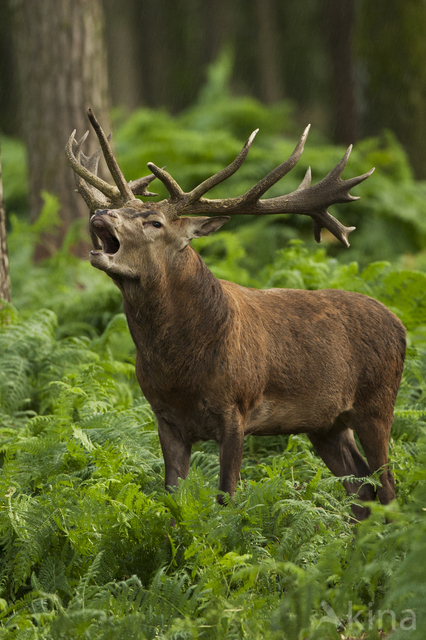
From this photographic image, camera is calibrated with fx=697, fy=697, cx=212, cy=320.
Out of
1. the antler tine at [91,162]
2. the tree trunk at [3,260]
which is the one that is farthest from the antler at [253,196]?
the tree trunk at [3,260]

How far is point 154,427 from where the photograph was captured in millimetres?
5492

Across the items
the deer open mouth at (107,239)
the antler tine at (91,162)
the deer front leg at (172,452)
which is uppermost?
the antler tine at (91,162)

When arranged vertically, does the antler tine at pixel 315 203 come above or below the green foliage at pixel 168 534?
above

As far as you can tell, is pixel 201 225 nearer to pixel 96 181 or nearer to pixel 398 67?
pixel 96 181

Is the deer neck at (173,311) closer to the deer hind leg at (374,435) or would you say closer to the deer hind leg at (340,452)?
the deer hind leg at (374,435)

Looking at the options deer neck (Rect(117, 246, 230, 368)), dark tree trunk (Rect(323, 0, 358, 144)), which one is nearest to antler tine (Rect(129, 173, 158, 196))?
deer neck (Rect(117, 246, 230, 368))

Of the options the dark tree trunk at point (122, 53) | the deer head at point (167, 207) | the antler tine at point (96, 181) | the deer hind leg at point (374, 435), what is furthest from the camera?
the dark tree trunk at point (122, 53)

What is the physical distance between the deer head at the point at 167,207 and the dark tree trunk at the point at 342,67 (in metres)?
12.8

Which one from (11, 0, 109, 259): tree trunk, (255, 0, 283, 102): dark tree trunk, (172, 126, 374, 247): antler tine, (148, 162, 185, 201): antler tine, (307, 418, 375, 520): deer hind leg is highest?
(255, 0, 283, 102): dark tree trunk

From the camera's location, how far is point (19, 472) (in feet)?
15.0

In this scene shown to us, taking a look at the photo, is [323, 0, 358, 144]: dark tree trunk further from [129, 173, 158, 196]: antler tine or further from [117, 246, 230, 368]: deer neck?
[117, 246, 230, 368]: deer neck

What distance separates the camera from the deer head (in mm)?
3949

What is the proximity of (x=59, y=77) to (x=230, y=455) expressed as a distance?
718 cm

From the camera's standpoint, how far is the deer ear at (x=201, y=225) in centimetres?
421
